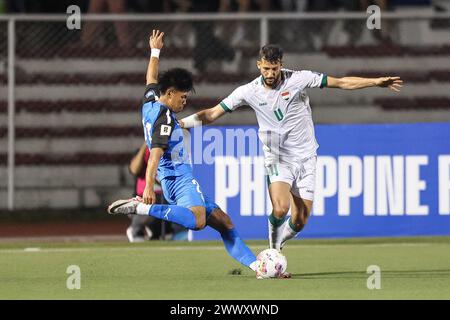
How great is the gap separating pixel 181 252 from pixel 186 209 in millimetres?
3210

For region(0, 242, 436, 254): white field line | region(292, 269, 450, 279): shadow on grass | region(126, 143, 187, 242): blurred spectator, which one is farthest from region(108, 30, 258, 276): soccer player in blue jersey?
region(126, 143, 187, 242): blurred spectator

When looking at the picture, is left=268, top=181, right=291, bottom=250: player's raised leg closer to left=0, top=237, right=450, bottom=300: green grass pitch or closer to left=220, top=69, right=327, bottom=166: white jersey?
left=220, top=69, right=327, bottom=166: white jersey

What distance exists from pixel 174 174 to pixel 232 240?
795 mm

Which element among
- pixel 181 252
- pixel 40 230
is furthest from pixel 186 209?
pixel 40 230

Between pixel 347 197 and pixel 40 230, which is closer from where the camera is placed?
pixel 347 197

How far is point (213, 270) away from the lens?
42.3 ft

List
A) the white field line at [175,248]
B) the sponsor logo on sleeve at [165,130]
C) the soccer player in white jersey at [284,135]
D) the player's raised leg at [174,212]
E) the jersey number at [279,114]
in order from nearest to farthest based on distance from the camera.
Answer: the sponsor logo on sleeve at [165,130] → the player's raised leg at [174,212] → the soccer player in white jersey at [284,135] → the jersey number at [279,114] → the white field line at [175,248]

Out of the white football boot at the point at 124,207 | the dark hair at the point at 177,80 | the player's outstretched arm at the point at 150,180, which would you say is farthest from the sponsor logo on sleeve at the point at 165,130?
→ the white football boot at the point at 124,207

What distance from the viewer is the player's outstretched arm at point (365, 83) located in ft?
39.3

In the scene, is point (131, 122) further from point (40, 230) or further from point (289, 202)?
point (289, 202)

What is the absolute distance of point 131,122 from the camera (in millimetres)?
20219

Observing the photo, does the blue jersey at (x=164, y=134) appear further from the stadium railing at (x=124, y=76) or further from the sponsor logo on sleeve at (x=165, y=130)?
the stadium railing at (x=124, y=76)

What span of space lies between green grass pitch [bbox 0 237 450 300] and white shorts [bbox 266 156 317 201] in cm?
76

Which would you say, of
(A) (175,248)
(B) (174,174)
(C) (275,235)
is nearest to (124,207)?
(B) (174,174)
